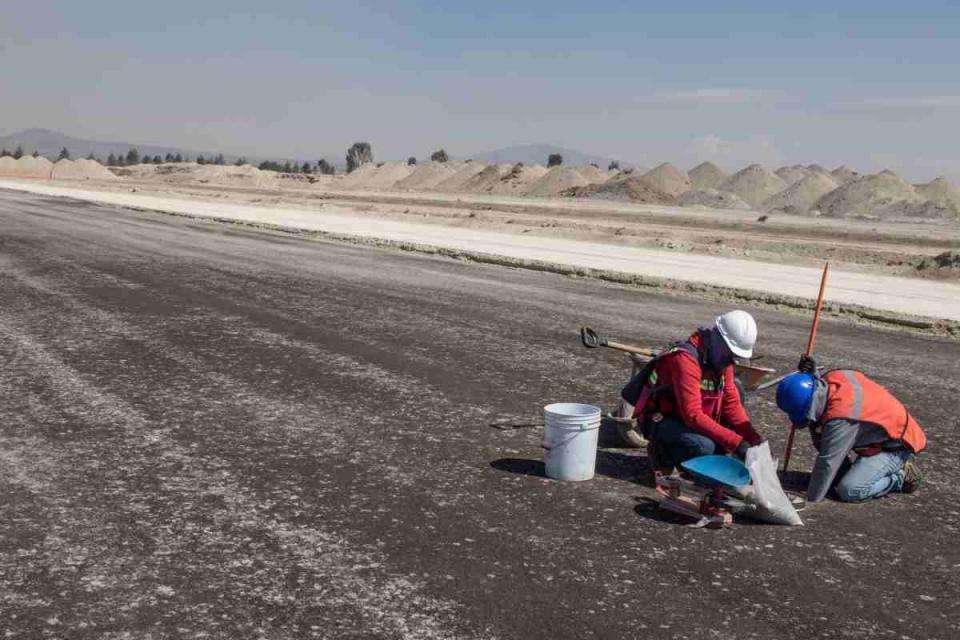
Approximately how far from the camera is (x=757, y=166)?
294 ft

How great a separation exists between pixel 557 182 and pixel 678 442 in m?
88.7

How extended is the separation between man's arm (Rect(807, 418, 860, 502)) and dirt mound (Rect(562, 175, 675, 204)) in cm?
7051

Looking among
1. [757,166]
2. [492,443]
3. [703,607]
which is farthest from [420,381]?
[757,166]

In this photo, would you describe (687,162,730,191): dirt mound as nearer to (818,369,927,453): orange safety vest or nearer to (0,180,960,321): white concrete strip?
(0,180,960,321): white concrete strip

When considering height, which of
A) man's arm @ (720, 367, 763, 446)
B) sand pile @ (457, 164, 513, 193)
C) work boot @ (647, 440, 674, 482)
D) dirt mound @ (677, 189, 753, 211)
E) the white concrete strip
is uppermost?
sand pile @ (457, 164, 513, 193)

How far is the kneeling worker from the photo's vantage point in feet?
21.3

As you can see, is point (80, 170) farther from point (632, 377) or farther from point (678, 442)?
point (678, 442)

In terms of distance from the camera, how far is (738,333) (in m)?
6.41

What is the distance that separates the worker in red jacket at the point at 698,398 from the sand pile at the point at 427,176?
10848 centimetres

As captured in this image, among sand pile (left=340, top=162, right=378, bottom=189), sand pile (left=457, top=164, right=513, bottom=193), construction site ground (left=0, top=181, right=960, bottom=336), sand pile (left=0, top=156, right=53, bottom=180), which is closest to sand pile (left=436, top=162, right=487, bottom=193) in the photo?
sand pile (left=457, top=164, right=513, bottom=193)

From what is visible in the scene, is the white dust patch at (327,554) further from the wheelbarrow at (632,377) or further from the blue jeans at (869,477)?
the blue jeans at (869,477)

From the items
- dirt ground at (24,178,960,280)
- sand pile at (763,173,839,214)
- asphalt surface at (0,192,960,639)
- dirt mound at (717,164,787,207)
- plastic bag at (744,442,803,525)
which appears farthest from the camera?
dirt mound at (717,164,787,207)

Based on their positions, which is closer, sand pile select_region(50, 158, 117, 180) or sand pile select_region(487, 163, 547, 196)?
sand pile select_region(487, 163, 547, 196)

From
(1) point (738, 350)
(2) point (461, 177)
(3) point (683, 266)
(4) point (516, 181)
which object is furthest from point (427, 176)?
(1) point (738, 350)
